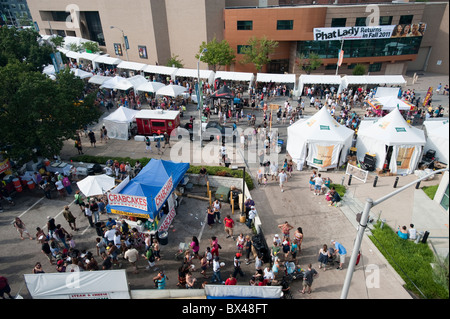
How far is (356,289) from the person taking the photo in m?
11.2

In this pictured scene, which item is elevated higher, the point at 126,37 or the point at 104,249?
the point at 126,37

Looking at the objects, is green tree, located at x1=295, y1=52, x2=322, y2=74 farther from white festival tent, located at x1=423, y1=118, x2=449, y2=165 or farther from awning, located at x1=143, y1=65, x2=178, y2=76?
white festival tent, located at x1=423, y1=118, x2=449, y2=165

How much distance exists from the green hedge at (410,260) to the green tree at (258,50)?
90.6 ft

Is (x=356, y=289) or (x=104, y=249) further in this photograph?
(x=104, y=249)

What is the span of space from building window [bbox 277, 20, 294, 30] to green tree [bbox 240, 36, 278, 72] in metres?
2.23

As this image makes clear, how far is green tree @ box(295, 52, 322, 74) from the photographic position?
37.1m

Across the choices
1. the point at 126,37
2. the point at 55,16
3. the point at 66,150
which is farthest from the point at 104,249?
the point at 55,16

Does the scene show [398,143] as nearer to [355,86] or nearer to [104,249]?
[104,249]

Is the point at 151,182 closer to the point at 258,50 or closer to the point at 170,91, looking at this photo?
the point at 170,91

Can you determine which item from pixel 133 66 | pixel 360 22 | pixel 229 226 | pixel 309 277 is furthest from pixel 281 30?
pixel 309 277

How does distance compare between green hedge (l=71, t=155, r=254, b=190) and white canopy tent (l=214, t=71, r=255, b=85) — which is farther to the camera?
white canopy tent (l=214, t=71, r=255, b=85)

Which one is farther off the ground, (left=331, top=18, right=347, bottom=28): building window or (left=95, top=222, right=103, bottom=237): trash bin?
(left=331, top=18, right=347, bottom=28): building window

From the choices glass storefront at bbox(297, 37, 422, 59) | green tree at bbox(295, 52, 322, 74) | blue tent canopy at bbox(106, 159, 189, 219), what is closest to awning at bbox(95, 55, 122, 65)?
green tree at bbox(295, 52, 322, 74)
